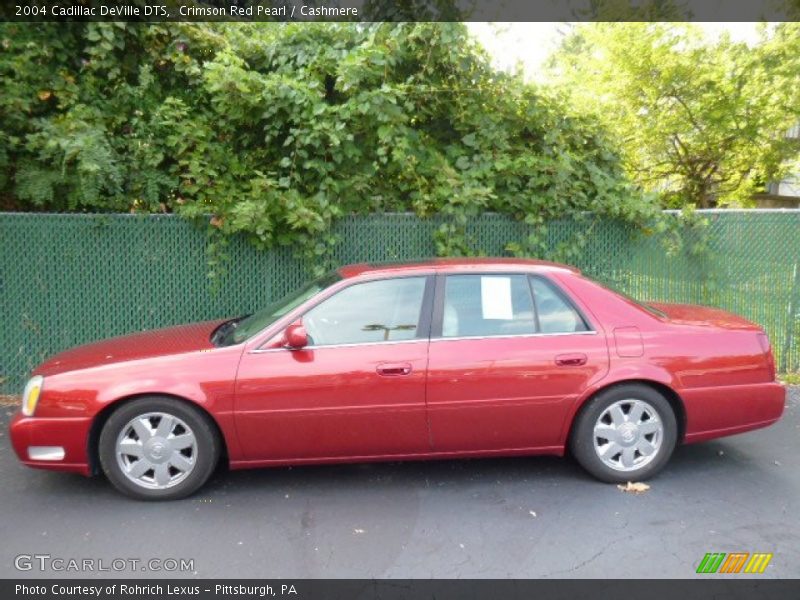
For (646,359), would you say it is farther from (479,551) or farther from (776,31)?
(776,31)

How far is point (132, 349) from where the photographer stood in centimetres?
473

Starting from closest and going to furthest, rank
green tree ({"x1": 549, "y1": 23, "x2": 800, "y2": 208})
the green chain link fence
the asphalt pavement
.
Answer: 1. the asphalt pavement
2. the green chain link fence
3. green tree ({"x1": 549, "y1": 23, "x2": 800, "y2": 208})

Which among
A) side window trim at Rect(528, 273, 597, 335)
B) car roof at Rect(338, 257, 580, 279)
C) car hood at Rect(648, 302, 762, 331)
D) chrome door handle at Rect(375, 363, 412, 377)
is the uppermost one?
car roof at Rect(338, 257, 580, 279)

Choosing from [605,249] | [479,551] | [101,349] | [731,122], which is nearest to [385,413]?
[479,551]

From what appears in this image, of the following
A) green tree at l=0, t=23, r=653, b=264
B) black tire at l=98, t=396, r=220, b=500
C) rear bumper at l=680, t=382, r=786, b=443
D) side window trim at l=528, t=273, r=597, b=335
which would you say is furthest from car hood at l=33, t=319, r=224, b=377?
rear bumper at l=680, t=382, r=786, b=443

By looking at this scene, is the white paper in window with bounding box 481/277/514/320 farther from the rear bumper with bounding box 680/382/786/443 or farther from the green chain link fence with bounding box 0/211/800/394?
the green chain link fence with bounding box 0/211/800/394

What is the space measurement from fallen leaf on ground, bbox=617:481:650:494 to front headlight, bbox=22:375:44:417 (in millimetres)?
3809

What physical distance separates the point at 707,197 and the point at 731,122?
195 centimetres

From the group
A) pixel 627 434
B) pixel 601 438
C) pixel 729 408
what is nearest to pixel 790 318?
pixel 729 408

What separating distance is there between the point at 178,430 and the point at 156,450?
18 centimetres

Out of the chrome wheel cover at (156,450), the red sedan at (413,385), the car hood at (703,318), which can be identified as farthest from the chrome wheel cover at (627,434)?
the chrome wheel cover at (156,450)

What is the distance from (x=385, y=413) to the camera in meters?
4.45

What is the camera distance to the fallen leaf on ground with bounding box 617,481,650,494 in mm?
4598
